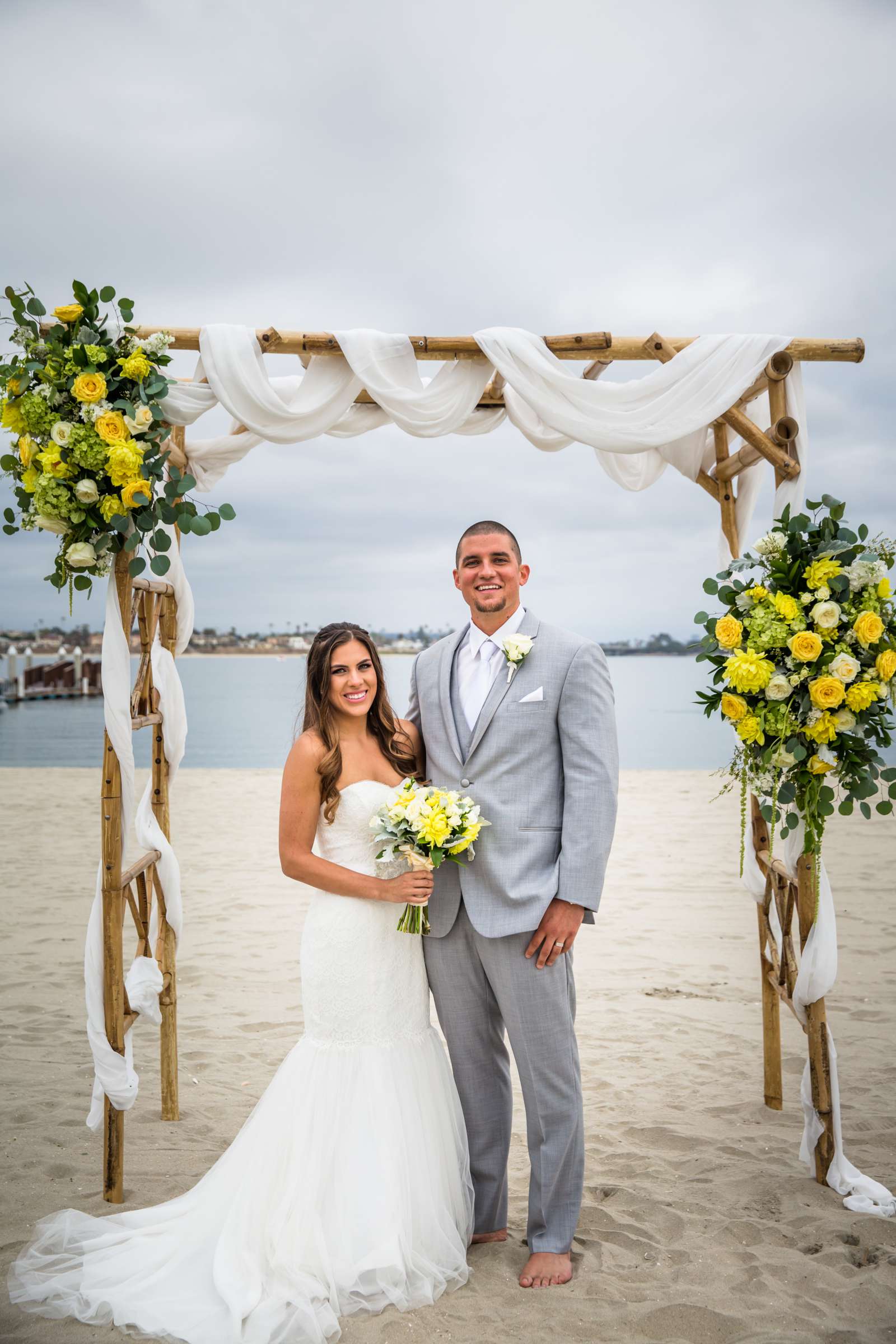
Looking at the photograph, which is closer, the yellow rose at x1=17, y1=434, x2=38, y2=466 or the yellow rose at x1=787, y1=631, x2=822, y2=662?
the yellow rose at x1=787, y1=631, x2=822, y2=662

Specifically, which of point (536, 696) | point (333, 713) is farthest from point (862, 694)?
point (333, 713)

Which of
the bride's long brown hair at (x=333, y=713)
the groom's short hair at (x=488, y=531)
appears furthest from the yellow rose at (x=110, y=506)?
the groom's short hair at (x=488, y=531)

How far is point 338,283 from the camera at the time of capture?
31.1 m

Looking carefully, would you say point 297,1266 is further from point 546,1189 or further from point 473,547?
point 473,547

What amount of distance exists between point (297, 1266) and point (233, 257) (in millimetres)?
11884

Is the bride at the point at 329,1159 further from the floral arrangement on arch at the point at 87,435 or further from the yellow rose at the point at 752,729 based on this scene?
the yellow rose at the point at 752,729

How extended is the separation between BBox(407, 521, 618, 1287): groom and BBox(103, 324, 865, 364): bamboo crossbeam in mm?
897

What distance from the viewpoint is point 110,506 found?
3.21m

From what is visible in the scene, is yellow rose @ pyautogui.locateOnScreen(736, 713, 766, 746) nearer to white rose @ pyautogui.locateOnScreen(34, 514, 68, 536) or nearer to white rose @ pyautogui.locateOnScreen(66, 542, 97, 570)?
white rose @ pyautogui.locateOnScreen(66, 542, 97, 570)

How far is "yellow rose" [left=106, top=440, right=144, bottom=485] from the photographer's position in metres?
3.13

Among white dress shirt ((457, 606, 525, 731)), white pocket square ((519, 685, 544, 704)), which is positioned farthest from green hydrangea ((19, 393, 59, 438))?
white pocket square ((519, 685, 544, 704))

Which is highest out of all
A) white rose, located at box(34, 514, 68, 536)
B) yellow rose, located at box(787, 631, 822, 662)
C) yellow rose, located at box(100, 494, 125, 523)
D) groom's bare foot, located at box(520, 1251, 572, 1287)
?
yellow rose, located at box(100, 494, 125, 523)

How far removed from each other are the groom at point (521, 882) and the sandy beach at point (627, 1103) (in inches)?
12.4

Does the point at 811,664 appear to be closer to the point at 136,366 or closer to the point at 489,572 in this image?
the point at 489,572
